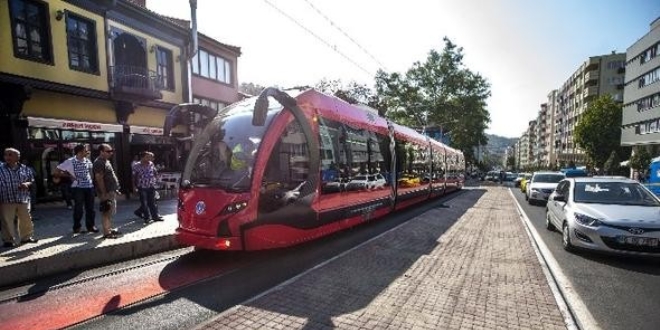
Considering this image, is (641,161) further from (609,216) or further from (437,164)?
(609,216)

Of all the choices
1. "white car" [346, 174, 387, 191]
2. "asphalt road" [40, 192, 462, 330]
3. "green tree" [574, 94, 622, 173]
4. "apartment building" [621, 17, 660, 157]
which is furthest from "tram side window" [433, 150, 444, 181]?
"green tree" [574, 94, 622, 173]

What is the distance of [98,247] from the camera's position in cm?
625

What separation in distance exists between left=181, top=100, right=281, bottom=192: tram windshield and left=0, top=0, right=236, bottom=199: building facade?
355 inches

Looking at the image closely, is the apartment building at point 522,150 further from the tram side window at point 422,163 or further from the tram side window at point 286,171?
the tram side window at point 286,171

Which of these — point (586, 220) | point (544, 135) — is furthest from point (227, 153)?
point (544, 135)

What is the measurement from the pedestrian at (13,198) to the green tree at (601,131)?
61771 mm

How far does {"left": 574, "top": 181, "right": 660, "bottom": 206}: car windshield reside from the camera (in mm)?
7289

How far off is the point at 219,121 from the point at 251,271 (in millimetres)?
2946

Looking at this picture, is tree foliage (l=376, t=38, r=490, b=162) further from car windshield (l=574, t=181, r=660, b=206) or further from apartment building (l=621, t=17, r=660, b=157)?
car windshield (l=574, t=181, r=660, b=206)

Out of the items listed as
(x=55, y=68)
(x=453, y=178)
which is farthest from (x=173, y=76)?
(x=453, y=178)

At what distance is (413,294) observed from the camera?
4570 millimetres

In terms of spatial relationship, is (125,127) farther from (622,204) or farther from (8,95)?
(622,204)

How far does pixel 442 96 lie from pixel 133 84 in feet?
145

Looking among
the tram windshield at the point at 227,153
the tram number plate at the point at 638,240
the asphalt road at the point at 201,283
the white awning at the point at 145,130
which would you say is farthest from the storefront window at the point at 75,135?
the tram number plate at the point at 638,240
